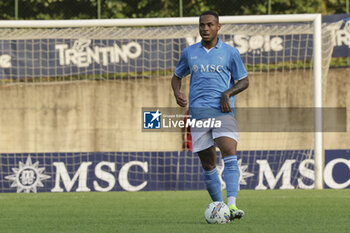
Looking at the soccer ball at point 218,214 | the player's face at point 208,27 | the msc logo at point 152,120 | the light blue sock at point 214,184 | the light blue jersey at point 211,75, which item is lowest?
the soccer ball at point 218,214

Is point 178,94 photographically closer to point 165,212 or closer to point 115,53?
point 165,212

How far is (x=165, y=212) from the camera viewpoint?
27.3ft

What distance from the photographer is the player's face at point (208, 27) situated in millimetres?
7121

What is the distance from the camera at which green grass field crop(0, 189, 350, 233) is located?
21.5 feet

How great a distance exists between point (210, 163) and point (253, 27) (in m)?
7.12

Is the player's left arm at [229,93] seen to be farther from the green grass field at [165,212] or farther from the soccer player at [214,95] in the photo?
the green grass field at [165,212]

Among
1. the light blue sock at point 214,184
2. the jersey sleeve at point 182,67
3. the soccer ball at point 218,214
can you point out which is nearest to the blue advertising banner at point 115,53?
the jersey sleeve at point 182,67

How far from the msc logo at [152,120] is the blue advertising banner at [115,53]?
3.08 feet

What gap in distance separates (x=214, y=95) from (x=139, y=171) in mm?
6055

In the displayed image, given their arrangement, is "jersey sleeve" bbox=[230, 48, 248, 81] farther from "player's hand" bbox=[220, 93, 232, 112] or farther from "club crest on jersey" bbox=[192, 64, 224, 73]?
"player's hand" bbox=[220, 93, 232, 112]

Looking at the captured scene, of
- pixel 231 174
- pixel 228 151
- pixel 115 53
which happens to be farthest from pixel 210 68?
pixel 115 53

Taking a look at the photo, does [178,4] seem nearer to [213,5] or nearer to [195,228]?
[213,5]

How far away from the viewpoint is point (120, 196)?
36.3 ft

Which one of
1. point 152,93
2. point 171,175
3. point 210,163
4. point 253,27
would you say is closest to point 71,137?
point 152,93
